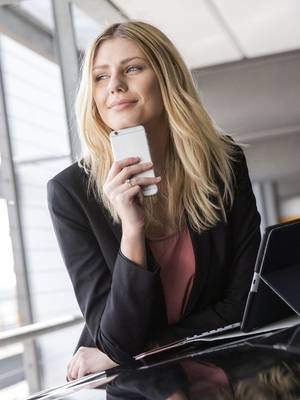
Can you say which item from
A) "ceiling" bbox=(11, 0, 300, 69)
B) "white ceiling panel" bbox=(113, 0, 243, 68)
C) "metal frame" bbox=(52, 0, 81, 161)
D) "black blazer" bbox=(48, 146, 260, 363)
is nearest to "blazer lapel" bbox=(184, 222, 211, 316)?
"black blazer" bbox=(48, 146, 260, 363)

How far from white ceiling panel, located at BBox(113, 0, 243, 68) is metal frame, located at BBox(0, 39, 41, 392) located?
98cm

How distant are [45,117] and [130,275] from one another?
9.69ft

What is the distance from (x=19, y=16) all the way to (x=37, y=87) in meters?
0.42

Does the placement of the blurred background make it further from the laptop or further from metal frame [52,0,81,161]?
the laptop

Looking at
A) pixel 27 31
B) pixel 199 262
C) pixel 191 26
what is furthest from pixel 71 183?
pixel 191 26

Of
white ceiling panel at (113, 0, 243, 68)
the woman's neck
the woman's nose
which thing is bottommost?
the woman's neck

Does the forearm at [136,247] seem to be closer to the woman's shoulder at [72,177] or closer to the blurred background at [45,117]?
the woman's shoulder at [72,177]

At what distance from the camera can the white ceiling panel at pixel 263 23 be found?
4.04 metres

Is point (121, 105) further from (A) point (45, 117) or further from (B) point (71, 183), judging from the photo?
(A) point (45, 117)

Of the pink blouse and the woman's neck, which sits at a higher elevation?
the woman's neck

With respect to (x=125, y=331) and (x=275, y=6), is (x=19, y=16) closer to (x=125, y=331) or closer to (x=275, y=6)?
(x=275, y=6)

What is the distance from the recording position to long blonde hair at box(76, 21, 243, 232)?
3.88ft

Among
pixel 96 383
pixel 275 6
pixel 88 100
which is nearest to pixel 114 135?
pixel 88 100

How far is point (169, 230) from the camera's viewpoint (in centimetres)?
120
